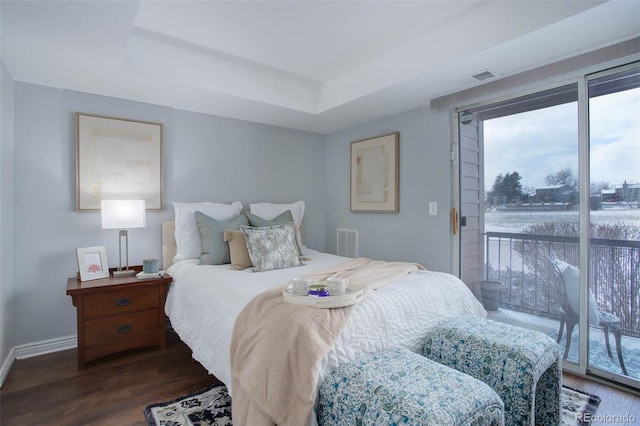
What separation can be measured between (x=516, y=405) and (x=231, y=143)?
329 cm

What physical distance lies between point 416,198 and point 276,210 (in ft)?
4.90

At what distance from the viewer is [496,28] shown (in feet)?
6.77

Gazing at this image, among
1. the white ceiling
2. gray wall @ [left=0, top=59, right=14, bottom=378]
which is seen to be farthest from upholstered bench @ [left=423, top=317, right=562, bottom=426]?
gray wall @ [left=0, top=59, right=14, bottom=378]

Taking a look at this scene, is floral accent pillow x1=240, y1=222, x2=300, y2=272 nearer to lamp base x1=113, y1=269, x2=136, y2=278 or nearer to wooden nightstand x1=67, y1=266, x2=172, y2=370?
wooden nightstand x1=67, y1=266, x2=172, y2=370

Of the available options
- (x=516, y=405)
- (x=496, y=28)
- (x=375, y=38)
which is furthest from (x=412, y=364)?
(x=375, y=38)

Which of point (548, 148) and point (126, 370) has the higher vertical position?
point (548, 148)

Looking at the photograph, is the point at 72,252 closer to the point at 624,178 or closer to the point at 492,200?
the point at 492,200

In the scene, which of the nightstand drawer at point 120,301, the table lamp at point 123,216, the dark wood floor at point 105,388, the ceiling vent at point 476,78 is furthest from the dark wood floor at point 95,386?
the ceiling vent at point 476,78

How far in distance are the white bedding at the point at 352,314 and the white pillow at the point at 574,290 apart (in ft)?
2.05

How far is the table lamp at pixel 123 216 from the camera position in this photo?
8.73ft

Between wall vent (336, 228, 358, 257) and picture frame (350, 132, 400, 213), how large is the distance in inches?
11.7

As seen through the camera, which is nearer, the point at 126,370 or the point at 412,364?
the point at 412,364

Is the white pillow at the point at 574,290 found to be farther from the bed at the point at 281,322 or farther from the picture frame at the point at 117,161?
the picture frame at the point at 117,161

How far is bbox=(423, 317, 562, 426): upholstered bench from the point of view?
1583 mm
